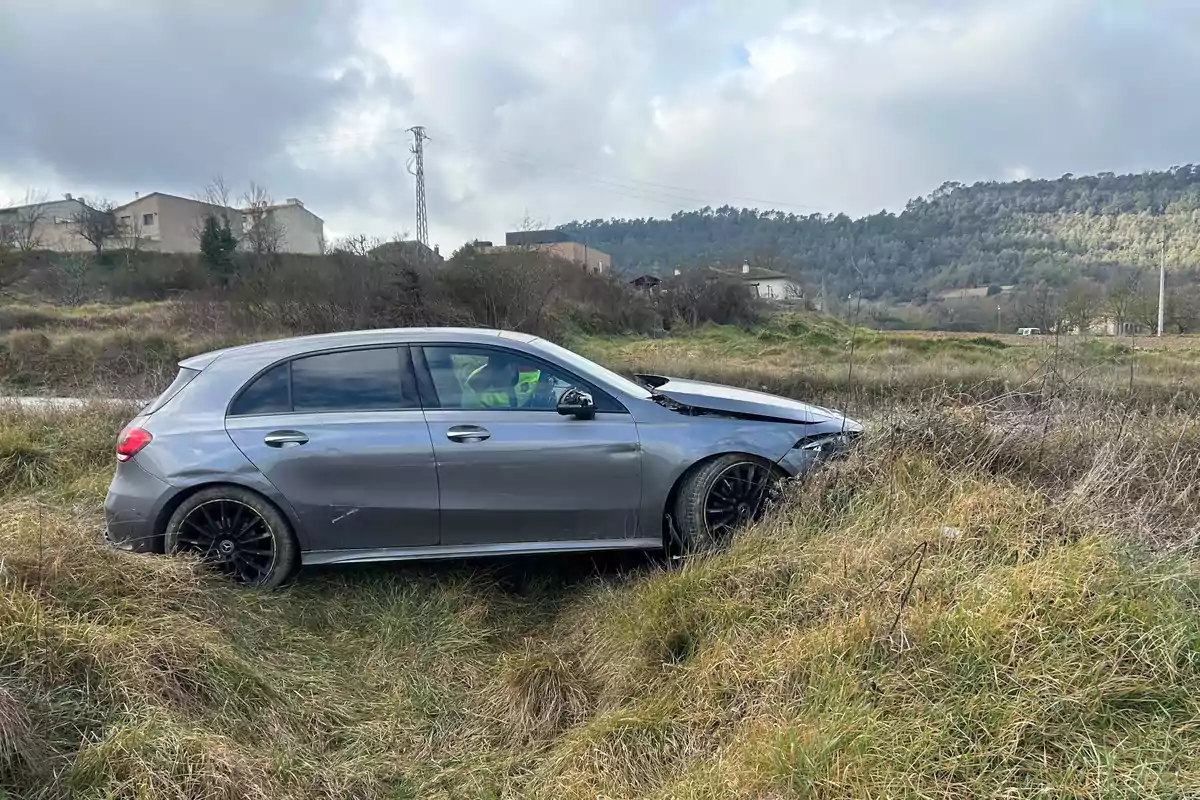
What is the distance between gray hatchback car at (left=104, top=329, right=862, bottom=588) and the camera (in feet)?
12.9

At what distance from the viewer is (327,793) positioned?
2.61 meters

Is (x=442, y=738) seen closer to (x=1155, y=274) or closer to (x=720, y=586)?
(x=720, y=586)

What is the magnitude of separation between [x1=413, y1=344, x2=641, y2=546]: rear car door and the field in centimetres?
42

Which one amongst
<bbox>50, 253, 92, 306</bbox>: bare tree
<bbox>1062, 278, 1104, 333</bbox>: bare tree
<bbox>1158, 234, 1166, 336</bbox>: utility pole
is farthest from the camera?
<bbox>50, 253, 92, 306</bbox>: bare tree

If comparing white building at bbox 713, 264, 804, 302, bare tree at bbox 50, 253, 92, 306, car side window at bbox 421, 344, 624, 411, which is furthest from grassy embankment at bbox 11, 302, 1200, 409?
bare tree at bbox 50, 253, 92, 306

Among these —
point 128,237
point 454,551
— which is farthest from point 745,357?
point 128,237

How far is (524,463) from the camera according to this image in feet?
13.0

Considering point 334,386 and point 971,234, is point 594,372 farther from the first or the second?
point 971,234

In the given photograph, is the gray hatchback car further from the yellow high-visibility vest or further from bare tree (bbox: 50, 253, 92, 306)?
bare tree (bbox: 50, 253, 92, 306)

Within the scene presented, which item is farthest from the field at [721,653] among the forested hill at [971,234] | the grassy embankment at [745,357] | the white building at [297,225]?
the white building at [297,225]

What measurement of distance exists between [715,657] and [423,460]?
193cm

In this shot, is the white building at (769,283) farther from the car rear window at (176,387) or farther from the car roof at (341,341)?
the car rear window at (176,387)

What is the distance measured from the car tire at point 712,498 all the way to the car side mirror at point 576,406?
0.68m

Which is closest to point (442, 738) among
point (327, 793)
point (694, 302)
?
point (327, 793)
